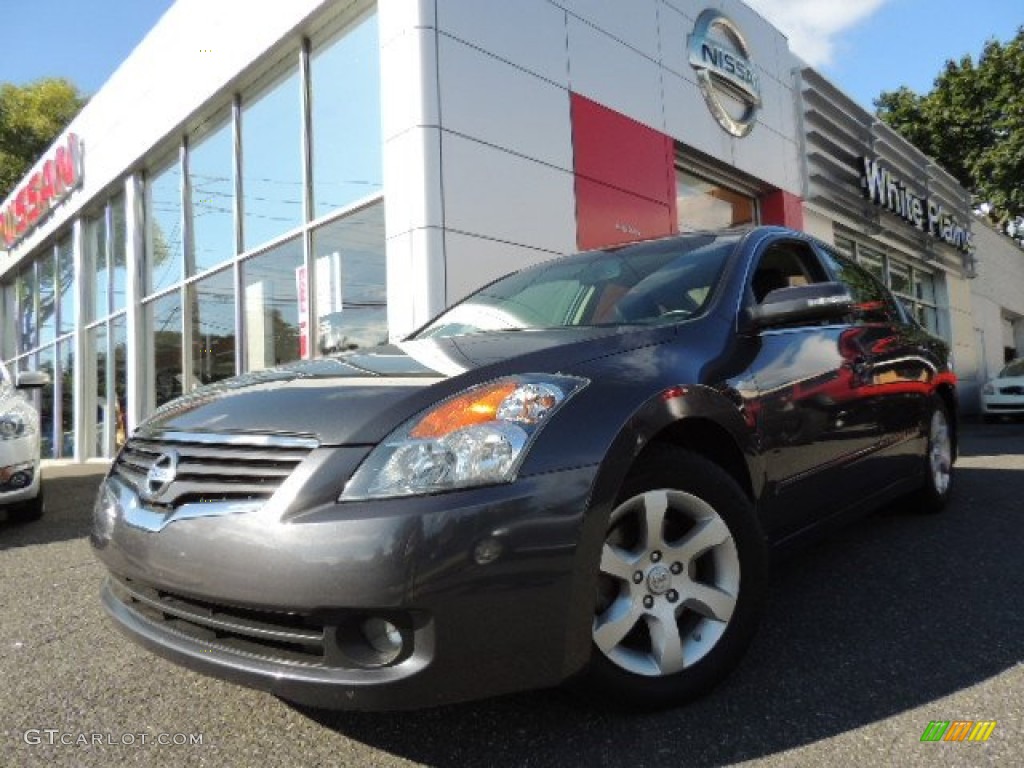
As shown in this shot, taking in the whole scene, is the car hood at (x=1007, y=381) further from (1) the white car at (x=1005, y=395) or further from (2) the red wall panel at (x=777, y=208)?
(2) the red wall panel at (x=777, y=208)

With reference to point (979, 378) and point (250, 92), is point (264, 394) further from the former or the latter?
point (979, 378)

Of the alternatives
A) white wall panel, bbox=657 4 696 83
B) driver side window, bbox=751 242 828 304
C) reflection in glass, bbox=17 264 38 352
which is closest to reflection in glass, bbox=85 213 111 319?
reflection in glass, bbox=17 264 38 352

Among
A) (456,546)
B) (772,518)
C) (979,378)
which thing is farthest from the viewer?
(979,378)

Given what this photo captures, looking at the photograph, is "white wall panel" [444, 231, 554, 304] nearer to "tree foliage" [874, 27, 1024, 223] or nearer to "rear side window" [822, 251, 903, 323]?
"rear side window" [822, 251, 903, 323]

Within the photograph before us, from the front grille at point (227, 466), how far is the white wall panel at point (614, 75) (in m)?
6.49

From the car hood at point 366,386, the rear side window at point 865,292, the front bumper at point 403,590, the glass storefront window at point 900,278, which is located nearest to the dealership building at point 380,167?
the glass storefront window at point 900,278

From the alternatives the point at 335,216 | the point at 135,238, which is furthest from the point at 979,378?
the point at 135,238

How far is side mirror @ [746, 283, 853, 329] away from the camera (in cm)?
226

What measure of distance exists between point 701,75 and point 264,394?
28.8 feet

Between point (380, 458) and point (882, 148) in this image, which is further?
point (882, 148)

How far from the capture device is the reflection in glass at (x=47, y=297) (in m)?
14.4

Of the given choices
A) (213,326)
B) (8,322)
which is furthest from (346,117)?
(8,322)

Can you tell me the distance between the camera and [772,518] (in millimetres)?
2248

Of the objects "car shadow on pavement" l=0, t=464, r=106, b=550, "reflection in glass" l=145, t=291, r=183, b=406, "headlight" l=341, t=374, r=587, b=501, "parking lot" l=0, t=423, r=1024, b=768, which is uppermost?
"reflection in glass" l=145, t=291, r=183, b=406
